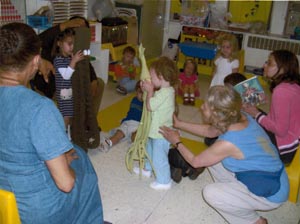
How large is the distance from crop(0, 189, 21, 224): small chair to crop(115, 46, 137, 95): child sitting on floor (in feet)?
10.8

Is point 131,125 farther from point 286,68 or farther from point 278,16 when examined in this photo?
point 278,16

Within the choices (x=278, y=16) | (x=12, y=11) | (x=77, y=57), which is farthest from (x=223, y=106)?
(x=278, y=16)

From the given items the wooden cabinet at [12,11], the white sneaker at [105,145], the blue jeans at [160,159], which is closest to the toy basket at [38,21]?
the wooden cabinet at [12,11]

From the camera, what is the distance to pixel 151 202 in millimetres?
2254

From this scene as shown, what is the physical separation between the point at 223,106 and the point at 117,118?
6.40 ft

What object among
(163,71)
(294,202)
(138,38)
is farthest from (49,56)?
(138,38)

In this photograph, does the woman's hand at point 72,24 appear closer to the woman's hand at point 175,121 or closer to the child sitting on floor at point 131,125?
the child sitting on floor at point 131,125

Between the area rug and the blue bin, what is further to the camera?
the blue bin

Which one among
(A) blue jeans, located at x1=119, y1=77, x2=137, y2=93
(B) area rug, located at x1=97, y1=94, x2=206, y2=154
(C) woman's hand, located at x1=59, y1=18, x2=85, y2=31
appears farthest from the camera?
(A) blue jeans, located at x1=119, y1=77, x2=137, y2=93

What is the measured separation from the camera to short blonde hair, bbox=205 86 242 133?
174 centimetres

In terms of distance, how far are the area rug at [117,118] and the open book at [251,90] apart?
29.3 inches

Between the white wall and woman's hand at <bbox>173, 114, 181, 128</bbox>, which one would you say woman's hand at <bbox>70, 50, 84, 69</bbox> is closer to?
woman's hand at <bbox>173, 114, 181, 128</bbox>

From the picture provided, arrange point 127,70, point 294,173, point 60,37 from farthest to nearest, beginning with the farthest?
point 127,70 → point 60,37 → point 294,173

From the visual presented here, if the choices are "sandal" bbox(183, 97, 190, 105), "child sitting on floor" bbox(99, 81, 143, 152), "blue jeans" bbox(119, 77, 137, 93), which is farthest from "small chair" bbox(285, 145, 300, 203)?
"blue jeans" bbox(119, 77, 137, 93)
